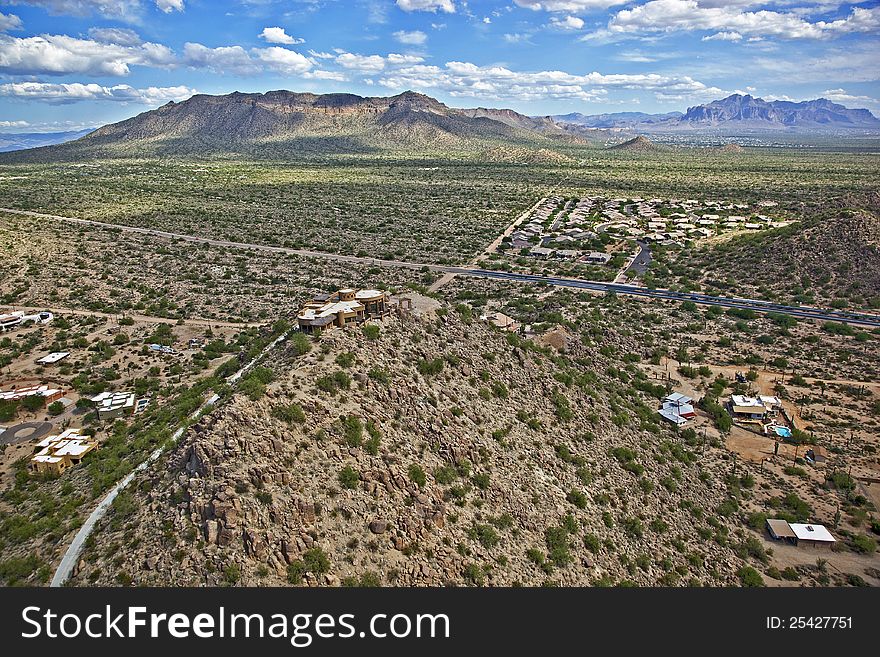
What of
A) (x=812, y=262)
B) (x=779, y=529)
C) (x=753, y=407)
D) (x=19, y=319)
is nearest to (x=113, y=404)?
(x=19, y=319)

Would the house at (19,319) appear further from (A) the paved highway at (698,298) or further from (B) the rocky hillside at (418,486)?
(A) the paved highway at (698,298)

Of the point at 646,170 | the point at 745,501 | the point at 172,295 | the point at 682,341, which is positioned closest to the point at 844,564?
the point at 745,501

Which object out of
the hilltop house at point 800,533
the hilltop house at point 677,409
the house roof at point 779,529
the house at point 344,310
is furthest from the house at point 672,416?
the house at point 344,310

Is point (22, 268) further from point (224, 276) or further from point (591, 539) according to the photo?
point (591, 539)

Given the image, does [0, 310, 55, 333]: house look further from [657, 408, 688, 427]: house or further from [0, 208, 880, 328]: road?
[657, 408, 688, 427]: house

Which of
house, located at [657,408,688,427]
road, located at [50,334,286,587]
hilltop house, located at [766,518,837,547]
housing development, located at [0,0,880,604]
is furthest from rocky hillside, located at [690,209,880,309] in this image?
road, located at [50,334,286,587]

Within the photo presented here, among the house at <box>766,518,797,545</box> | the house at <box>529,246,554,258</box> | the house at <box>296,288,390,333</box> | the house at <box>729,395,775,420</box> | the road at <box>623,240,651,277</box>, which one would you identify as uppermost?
the house at <box>296,288,390,333</box>
